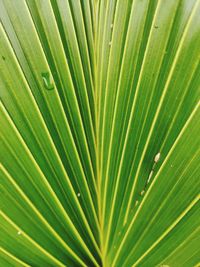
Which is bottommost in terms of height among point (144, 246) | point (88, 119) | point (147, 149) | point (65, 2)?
point (144, 246)

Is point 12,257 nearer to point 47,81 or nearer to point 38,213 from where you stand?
point 38,213

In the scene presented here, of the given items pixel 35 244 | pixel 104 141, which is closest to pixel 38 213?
pixel 35 244

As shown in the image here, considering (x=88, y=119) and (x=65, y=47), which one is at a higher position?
(x=65, y=47)

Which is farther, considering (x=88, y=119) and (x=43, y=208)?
(x=88, y=119)

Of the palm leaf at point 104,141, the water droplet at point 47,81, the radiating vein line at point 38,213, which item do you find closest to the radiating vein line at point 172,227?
the palm leaf at point 104,141

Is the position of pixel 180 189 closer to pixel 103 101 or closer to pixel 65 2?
pixel 103 101

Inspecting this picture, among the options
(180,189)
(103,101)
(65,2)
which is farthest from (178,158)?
(65,2)

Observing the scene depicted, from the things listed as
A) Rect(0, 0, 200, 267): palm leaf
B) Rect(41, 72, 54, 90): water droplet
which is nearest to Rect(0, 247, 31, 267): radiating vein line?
Rect(0, 0, 200, 267): palm leaf
